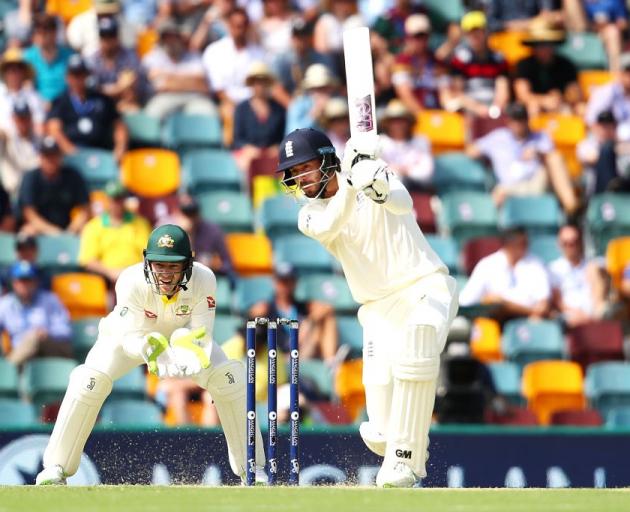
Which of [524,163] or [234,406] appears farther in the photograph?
[524,163]

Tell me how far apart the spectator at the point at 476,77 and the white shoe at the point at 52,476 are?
21.5 ft

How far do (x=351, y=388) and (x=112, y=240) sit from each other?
203 cm

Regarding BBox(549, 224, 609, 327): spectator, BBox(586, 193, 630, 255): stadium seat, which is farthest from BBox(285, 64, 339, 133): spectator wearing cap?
BBox(586, 193, 630, 255): stadium seat

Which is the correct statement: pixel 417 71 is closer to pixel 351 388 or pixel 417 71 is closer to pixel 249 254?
pixel 249 254

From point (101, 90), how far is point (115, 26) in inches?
20.5

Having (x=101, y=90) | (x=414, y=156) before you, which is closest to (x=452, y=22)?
(x=414, y=156)

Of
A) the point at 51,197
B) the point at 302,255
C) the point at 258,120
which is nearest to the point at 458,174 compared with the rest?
the point at 258,120

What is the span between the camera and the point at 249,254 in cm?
1168

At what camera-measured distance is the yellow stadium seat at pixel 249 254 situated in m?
11.6

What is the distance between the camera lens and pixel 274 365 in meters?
7.41

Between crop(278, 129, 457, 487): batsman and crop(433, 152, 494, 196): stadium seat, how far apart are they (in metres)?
5.15

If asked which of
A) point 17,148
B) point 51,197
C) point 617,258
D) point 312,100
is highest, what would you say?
point 312,100

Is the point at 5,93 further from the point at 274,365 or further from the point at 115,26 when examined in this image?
the point at 274,365

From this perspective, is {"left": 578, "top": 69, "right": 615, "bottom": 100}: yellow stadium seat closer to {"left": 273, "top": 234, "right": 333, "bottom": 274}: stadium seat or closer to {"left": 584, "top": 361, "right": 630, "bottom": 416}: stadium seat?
{"left": 273, "top": 234, "right": 333, "bottom": 274}: stadium seat
